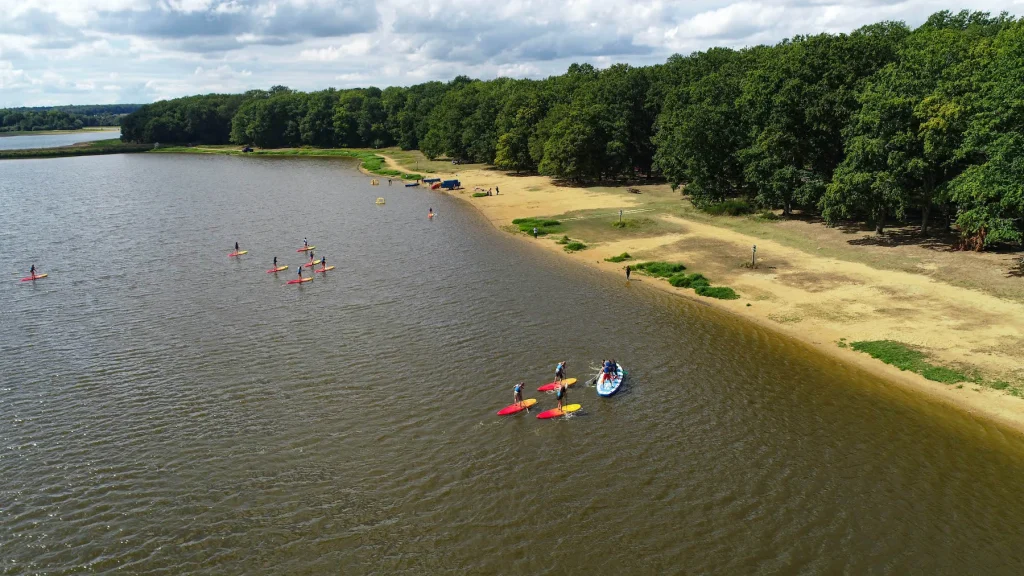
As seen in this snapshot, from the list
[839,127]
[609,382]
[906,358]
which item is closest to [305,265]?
[609,382]

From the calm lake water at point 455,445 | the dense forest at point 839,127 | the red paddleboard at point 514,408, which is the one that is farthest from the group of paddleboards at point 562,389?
the dense forest at point 839,127

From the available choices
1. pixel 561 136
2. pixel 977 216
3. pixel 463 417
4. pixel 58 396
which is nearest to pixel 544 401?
pixel 463 417

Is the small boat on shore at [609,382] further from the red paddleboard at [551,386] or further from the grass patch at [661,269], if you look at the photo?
the grass patch at [661,269]

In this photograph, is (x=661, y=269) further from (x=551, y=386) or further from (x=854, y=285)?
(x=551, y=386)

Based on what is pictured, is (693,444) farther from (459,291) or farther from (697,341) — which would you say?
(459,291)

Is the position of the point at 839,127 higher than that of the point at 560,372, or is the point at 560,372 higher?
the point at 839,127

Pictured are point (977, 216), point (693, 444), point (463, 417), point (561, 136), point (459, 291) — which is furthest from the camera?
point (561, 136)
